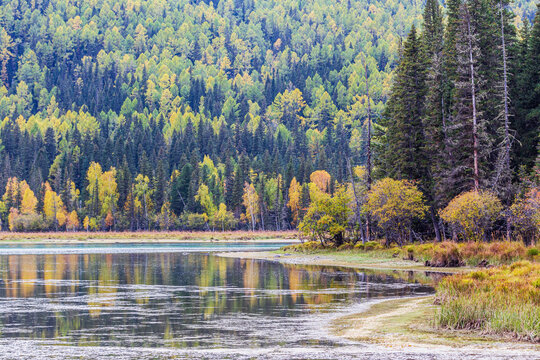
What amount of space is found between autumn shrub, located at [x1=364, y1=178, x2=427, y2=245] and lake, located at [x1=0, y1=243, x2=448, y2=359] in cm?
1097

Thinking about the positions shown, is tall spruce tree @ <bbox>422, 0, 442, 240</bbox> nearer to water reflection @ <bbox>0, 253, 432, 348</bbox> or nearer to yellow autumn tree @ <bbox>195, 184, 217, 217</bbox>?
water reflection @ <bbox>0, 253, 432, 348</bbox>

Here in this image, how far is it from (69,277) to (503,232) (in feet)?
123

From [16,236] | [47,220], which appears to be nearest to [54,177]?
[47,220]

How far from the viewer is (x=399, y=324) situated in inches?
1045

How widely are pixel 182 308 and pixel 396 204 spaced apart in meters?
36.4

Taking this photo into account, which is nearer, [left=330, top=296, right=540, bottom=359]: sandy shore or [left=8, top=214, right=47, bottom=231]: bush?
[left=330, top=296, right=540, bottom=359]: sandy shore

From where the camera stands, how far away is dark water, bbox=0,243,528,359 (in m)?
22.6

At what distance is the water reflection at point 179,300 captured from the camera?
25.2 m

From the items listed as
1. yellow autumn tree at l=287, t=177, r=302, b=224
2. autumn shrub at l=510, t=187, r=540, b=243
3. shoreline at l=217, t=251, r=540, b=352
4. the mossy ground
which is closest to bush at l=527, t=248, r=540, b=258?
autumn shrub at l=510, t=187, r=540, b=243

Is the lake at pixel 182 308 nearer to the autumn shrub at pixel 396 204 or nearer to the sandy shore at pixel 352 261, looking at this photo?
the sandy shore at pixel 352 261

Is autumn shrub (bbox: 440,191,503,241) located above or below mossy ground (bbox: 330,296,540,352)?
above

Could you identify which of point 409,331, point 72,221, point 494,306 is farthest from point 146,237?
point 494,306

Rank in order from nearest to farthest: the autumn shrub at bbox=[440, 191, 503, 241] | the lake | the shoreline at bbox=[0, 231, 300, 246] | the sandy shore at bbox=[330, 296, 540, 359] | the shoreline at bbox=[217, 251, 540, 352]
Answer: the sandy shore at bbox=[330, 296, 540, 359], the shoreline at bbox=[217, 251, 540, 352], the lake, the autumn shrub at bbox=[440, 191, 503, 241], the shoreline at bbox=[0, 231, 300, 246]

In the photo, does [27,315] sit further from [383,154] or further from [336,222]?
[383,154]
